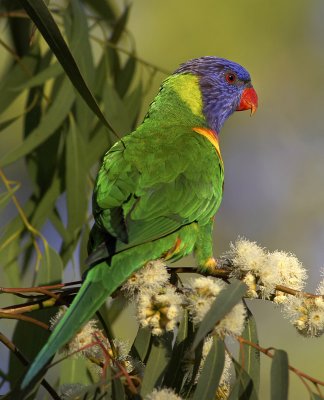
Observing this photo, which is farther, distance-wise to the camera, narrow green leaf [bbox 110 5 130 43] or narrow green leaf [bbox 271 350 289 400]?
narrow green leaf [bbox 110 5 130 43]

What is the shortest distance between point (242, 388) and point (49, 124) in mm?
1196

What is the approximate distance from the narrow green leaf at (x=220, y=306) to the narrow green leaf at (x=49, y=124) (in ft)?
3.45

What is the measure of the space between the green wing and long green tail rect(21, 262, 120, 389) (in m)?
0.09

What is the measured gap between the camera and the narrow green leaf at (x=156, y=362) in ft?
4.44

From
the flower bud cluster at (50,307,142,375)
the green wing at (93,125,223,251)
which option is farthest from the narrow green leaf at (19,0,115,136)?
the flower bud cluster at (50,307,142,375)

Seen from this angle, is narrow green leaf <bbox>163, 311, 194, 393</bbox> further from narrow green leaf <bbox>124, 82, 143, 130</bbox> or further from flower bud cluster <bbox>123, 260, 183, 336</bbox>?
narrow green leaf <bbox>124, 82, 143, 130</bbox>

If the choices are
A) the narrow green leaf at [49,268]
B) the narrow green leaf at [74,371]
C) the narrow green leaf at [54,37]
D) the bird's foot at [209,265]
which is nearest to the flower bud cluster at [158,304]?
the bird's foot at [209,265]

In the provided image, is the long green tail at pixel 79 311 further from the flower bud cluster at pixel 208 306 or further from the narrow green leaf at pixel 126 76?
the narrow green leaf at pixel 126 76

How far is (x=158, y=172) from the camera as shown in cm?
184

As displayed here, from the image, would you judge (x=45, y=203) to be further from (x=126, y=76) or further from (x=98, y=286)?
(x=98, y=286)

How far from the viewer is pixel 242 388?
1382mm

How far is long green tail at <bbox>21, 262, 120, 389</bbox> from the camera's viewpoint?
127 centimetres

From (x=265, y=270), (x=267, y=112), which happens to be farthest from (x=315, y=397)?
(x=267, y=112)

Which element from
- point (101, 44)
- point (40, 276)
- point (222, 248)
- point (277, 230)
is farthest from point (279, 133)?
point (40, 276)
